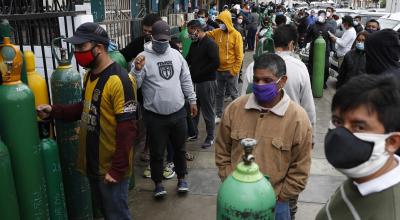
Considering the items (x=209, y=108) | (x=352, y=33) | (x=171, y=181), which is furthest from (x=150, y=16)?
(x=352, y=33)

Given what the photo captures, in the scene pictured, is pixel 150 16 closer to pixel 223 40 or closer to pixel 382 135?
pixel 223 40

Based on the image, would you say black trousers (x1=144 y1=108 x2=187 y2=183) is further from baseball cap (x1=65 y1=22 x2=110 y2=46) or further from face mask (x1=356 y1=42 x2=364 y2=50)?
face mask (x1=356 y1=42 x2=364 y2=50)

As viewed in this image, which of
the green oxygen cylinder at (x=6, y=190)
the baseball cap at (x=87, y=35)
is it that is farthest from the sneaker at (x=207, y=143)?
the green oxygen cylinder at (x=6, y=190)

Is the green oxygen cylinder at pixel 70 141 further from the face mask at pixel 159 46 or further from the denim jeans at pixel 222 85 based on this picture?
the denim jeans at pixel 222 85

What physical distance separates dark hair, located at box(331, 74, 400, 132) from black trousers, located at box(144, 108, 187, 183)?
2.68 meters

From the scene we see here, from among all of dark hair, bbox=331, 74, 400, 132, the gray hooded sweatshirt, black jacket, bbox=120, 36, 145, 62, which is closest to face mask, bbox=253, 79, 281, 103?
dark hair, bbox=331, 74, 400, 132

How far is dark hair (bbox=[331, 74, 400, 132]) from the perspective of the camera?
1422 millimetres

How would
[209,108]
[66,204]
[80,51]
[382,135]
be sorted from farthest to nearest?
[209,108], [66,204], [80,51], [382,135]

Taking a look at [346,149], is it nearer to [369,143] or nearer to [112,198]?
[369,143]

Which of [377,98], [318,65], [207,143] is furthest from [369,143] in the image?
[318,65]

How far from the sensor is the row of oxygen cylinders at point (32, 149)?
255cm

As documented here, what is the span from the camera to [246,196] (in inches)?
61.3

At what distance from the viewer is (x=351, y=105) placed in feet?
4.79

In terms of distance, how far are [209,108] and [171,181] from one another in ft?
4.56
